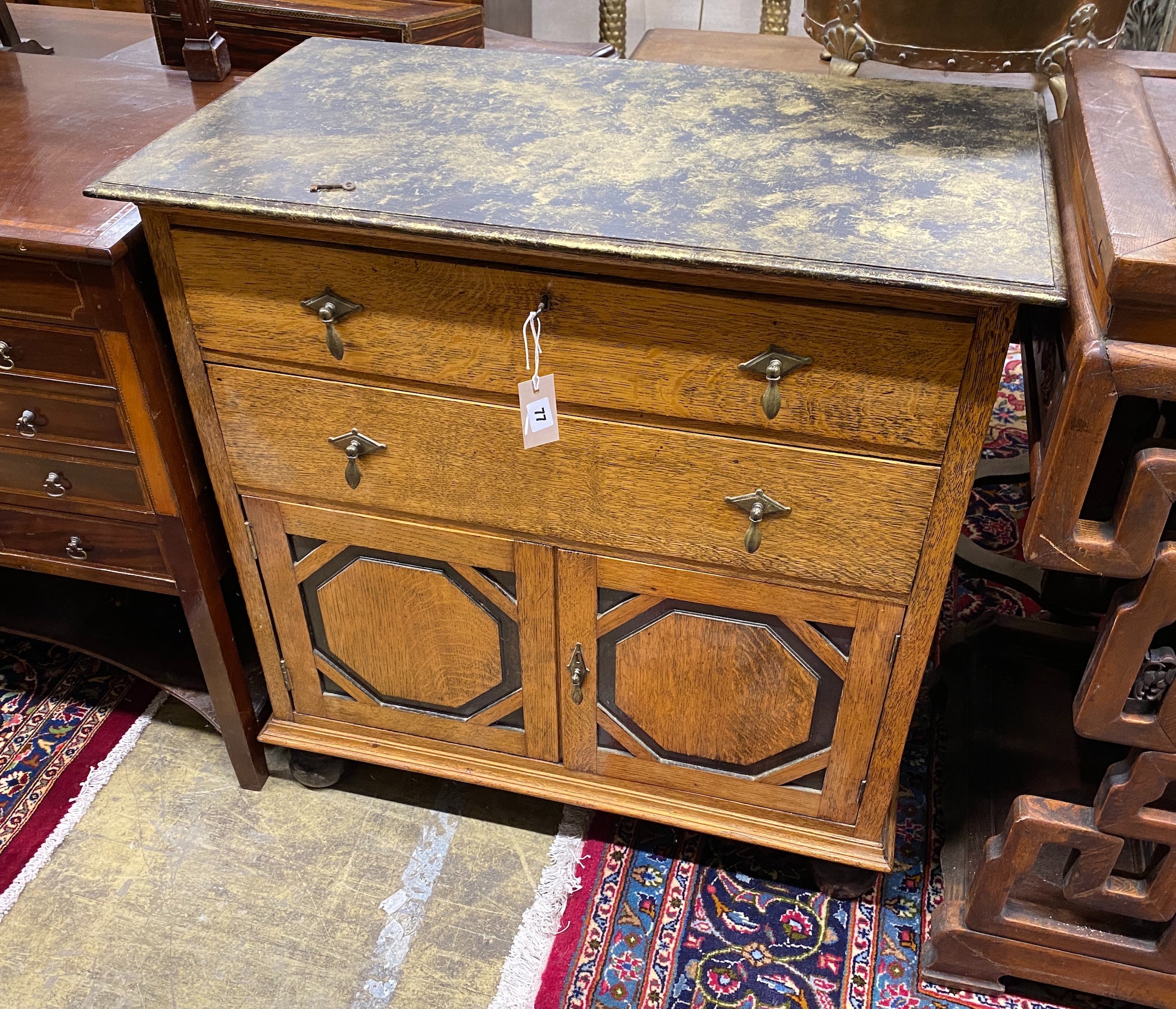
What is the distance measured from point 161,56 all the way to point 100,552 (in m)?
0.84

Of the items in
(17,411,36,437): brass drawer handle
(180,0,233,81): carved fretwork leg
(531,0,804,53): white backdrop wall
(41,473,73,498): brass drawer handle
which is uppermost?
(180,0,233,81): carved fretwork leg

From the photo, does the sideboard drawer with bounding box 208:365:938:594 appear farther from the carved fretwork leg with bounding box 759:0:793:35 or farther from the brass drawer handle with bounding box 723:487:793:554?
the carved fretwork leg with bounding box 759:0:793:35

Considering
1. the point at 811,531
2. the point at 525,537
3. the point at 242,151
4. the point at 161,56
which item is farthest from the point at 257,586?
the point at 161,56

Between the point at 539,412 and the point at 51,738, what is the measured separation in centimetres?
112

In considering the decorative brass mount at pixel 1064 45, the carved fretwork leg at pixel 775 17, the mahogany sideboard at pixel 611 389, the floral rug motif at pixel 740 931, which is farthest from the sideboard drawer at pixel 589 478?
the carved fretwork leg at pixel 775 17

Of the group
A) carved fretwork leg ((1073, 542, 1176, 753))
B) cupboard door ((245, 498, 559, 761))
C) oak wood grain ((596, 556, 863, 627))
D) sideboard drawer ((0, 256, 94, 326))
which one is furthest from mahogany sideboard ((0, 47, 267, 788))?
carved fretwork leg ((1073, 542, 1176, 753))

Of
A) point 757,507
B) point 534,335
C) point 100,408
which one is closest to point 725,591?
point 757,507

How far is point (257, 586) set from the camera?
4.58 feet

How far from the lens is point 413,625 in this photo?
4.53 feet

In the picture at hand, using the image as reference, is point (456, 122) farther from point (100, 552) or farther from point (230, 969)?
point (230, 969)

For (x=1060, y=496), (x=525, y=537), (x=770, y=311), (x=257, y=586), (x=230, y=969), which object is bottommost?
(x=230, y=969)

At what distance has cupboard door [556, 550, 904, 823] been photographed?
1207mm

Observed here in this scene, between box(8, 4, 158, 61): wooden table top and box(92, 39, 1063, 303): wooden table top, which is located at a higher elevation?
box(92, 39, 1063, 303): wooden table top

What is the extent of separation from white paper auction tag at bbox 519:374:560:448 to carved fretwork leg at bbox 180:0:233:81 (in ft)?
2.80
